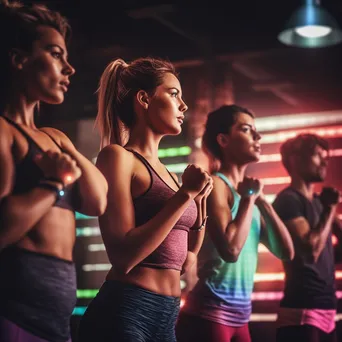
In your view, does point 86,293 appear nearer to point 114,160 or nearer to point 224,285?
point 224,285

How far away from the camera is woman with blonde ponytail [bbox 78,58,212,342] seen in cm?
179

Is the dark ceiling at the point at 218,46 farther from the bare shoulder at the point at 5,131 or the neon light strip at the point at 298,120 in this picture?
the bare shoulder at the point at 5,131

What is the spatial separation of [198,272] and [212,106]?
227cm

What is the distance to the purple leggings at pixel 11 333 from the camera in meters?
1.49

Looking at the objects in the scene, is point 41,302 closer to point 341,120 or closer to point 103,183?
point 103,183

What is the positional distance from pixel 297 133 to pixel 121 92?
281cm

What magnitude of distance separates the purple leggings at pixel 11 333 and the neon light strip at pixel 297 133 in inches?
134

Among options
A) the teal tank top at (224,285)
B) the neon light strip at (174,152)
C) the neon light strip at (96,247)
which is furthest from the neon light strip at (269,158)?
the teal tank top at (224,285)

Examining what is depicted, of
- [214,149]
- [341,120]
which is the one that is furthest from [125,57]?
[214,149]

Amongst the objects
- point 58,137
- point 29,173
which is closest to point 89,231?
point 58,137

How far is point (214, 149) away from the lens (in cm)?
285

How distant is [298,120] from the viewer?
4.73 metres

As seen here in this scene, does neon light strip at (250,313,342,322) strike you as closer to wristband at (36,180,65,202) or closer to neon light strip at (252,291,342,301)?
neon light strip at (252,291,342,301)

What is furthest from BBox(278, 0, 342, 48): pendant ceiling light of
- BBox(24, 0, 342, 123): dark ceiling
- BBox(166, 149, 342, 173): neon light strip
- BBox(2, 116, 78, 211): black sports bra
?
BBox(2, 116, 78, 211): black sports bra
